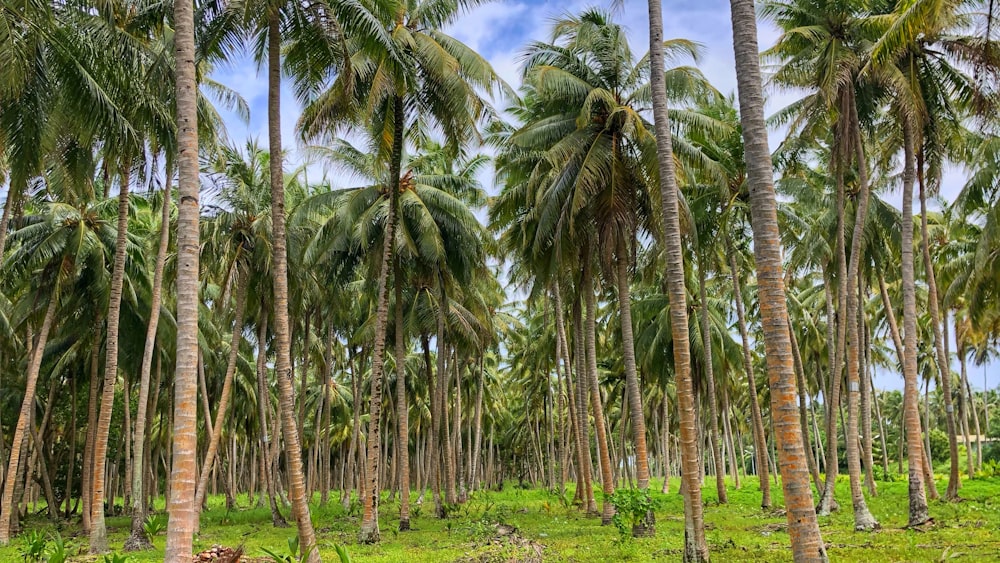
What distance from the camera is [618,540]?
1534 cm

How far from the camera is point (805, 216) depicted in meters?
25.3

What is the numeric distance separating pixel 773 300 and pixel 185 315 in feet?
21.1

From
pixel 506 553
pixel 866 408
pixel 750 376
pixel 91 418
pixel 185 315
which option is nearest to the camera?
pixel 185 315

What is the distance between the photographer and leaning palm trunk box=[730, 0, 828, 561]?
7.35 meters

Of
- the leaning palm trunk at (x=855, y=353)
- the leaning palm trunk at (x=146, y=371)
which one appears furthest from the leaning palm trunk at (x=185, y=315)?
the leaning palm trunk at (x=855, y=353)

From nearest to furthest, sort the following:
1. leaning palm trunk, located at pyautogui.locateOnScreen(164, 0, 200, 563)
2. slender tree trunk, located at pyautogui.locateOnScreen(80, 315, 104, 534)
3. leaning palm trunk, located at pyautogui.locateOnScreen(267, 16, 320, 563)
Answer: leaning palm trunk, located at pyautogui.locateOnScreen(164, 0, 200, 563)
leaning palm trunk, located at pyautogui.locateOnScreen(267, 16, 320, 563)
slender tree trunk, located at pyautogui.locateOnScreen(80, 315, 104, 534)

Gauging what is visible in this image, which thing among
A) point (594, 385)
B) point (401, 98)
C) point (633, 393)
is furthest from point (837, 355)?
point (401, 98)

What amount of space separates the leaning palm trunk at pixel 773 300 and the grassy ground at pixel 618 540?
15.0 ft

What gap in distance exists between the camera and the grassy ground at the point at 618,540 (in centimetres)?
1250

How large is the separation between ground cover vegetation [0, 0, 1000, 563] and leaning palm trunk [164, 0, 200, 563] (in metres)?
0.03

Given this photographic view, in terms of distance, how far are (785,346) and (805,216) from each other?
19185mm

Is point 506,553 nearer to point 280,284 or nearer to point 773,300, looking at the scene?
point 280,284

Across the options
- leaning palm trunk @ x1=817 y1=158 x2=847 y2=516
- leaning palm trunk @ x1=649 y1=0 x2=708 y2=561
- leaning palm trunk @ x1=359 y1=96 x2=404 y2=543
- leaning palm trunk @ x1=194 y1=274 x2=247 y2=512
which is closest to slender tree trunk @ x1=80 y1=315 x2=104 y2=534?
leaning palm trunk @ x1=194 y1=274 x2=247 y2=512

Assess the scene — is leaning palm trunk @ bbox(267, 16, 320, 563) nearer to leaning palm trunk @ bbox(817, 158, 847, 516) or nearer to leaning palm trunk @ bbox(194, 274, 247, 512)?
leaning palm trunk @ bbox(194, 274, 247, 512)
